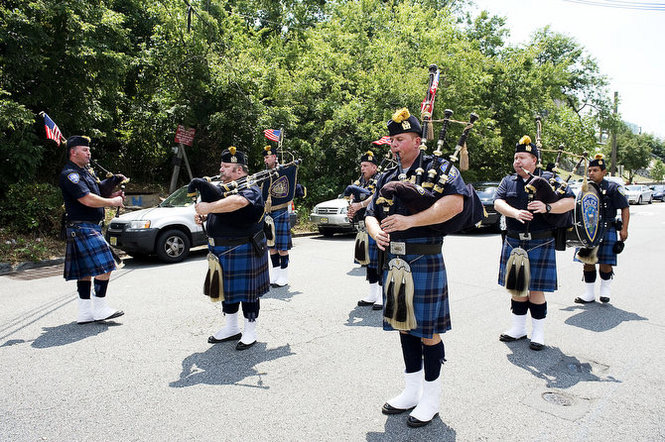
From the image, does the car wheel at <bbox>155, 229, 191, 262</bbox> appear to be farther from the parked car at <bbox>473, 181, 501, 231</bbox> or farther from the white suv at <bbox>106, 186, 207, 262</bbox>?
the parked car at <bbox>473, 181, 501, 231</bbox>

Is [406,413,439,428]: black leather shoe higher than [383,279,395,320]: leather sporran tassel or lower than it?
lower

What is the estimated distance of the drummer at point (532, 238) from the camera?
416cm

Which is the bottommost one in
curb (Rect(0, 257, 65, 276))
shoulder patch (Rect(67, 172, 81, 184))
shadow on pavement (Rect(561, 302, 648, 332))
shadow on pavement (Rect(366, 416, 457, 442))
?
shadow on pavement (Rect(561, 302, 648, 332))

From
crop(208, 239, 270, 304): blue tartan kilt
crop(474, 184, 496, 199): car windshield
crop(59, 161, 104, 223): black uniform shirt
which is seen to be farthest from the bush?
crop(474, 184, 496, 199): car windshield

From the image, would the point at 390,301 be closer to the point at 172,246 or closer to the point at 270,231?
the point at 270,231

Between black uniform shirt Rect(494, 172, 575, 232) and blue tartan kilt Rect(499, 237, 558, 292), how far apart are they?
13 cm

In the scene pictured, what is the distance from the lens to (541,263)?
4246 mm

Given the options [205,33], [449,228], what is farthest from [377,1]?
[449,228]

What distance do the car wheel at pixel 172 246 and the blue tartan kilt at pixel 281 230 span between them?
2874 mm

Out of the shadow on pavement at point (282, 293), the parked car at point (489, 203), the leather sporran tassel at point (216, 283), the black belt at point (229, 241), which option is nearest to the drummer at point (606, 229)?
the shadow on pavement at point (282, 293)

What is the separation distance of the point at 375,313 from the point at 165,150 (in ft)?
39.7

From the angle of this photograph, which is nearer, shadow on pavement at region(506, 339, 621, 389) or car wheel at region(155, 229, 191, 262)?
shadow on pavement at region(506, 339, 621, 389)

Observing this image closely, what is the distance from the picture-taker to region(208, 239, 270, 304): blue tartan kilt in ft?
13.4

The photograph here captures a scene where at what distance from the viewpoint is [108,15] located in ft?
33.0
